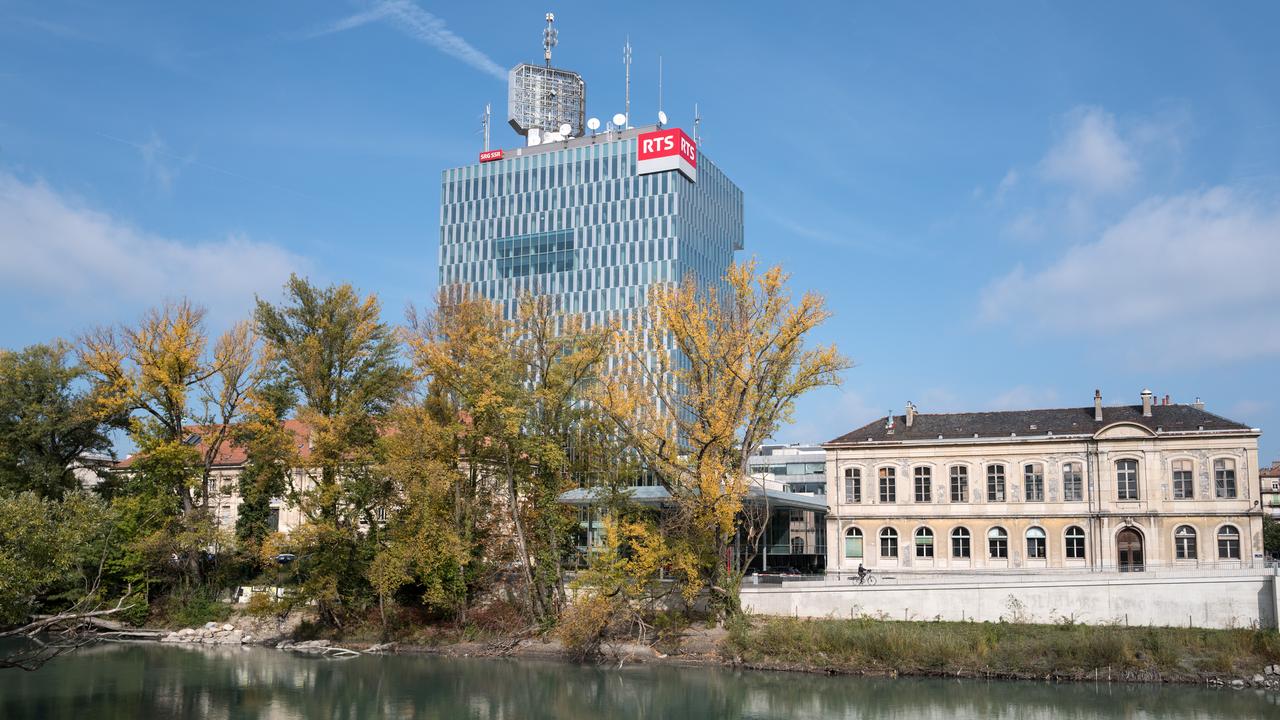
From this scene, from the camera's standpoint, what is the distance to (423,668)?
1507 inches

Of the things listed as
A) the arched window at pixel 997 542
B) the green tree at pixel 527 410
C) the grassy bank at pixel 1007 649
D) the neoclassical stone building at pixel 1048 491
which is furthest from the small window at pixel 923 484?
the green tree at pixel 527 410

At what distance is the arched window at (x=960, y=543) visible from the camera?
50719 millimetres

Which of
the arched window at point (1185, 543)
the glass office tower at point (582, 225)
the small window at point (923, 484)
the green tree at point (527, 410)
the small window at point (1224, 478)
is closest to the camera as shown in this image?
the green tree at point (527, 410)

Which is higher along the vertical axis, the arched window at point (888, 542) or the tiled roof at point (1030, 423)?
the tiled roof at point (1030, 423)

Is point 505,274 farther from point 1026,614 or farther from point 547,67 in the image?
point 1026,614

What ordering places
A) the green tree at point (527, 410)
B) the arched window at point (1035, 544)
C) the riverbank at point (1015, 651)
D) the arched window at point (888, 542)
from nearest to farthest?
the riverbank at point (1015, 651), the green tree at point (527, 410), the arched window at point (1035, 544), the arched window at point (888, 542)

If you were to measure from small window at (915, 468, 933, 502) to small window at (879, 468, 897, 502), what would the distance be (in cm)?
109

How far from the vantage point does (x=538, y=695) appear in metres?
32.9

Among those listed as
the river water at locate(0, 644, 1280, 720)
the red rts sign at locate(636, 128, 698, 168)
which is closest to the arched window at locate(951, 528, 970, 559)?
the river water at locate(0, 644, 1280, 720)

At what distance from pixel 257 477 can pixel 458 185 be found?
63256mm

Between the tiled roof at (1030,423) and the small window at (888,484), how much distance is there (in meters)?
1.63

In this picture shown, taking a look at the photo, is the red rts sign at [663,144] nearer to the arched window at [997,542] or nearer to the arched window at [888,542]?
the arched window at [888,542]

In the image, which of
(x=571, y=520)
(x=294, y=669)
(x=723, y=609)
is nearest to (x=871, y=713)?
(x=723, y=609)

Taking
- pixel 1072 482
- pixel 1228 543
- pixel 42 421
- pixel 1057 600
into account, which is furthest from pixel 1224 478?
pixel 42 421
